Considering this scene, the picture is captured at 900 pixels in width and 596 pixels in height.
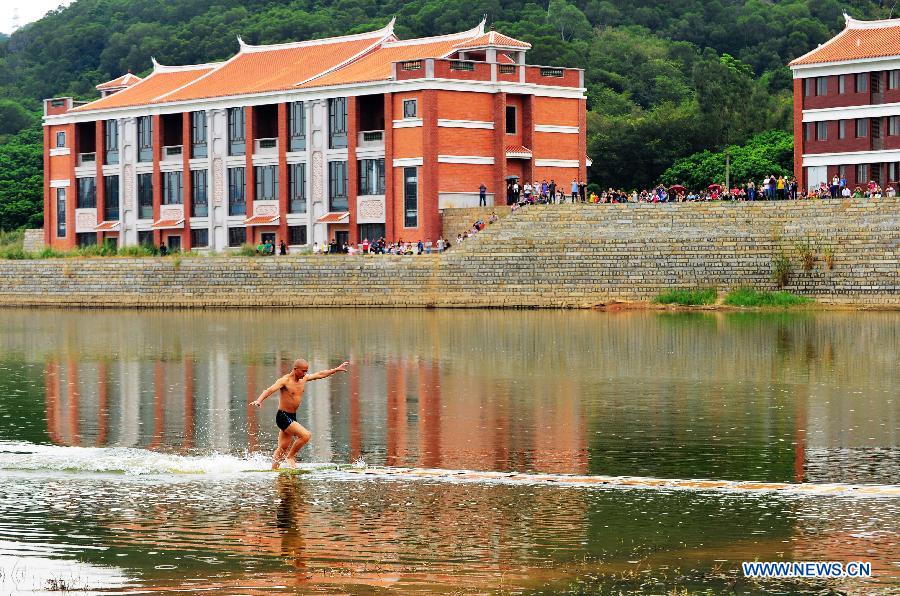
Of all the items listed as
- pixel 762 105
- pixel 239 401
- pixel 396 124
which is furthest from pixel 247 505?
pixel 762 105

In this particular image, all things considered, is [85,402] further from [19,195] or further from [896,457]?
[19,195]

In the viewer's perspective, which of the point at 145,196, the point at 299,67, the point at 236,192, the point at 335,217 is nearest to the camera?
the point at 335,217

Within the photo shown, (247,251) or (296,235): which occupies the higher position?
(296,235)

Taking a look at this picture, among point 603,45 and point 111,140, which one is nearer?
point 111,140

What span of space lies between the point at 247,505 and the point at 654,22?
137m

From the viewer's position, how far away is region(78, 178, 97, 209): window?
103 meters

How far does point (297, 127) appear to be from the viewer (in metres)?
91.1

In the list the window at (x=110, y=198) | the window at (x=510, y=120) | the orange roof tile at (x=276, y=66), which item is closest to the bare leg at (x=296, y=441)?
the window at (x=510, y=120)

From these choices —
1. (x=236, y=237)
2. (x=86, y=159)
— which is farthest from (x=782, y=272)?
(x=86, y=159)

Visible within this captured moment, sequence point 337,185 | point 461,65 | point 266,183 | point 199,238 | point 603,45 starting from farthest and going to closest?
point 603,45 → point 199,238 → point 266,183 → point 337,185 → point 461,65

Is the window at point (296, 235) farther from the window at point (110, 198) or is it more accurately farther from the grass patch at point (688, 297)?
the grass patch at point (688, 297)

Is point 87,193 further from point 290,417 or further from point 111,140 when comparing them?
point 290,417

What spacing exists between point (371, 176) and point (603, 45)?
54647 millimetres

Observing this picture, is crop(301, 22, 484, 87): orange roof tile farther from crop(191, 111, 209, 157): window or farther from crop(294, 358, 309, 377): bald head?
crop(294, 358, 309, 377): bald head
